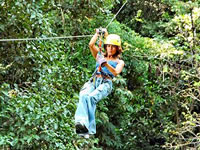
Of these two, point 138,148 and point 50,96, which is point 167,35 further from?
point 50,96

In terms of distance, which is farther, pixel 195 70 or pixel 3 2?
pixel 195 70

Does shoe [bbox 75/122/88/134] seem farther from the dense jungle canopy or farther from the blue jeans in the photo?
the dense jungle canopy

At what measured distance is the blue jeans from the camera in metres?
3.63

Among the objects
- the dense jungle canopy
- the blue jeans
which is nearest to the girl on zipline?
the blue jeans

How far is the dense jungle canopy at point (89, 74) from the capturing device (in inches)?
188

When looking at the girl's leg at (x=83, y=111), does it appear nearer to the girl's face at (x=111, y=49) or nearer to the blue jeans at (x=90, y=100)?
the blue jeans at (x=90, y=100)

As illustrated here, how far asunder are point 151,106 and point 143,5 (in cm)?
225

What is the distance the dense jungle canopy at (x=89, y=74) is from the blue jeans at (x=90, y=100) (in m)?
0.94

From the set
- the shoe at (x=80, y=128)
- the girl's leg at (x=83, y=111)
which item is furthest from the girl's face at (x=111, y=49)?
the shoe at (x=80, y=128)

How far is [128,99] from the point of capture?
862 cm

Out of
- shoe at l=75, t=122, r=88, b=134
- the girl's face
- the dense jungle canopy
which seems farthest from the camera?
the dense jungle canopy

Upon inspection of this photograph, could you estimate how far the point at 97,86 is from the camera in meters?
3.93

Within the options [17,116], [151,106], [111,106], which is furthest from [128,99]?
[17,116]

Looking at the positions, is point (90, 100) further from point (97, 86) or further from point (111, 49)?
point (111, 49)
